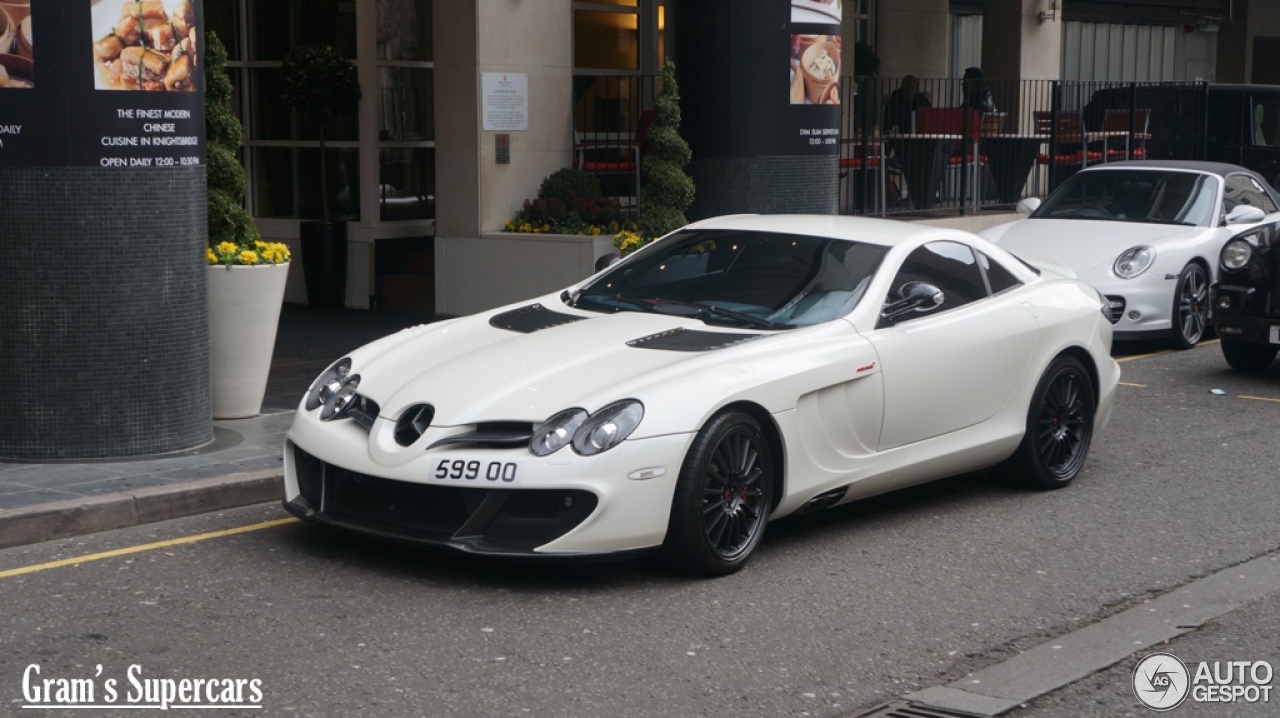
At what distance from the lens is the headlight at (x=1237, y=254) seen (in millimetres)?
11672

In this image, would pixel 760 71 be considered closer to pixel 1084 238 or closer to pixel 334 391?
pixel 1084 238

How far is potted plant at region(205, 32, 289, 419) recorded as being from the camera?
936cm

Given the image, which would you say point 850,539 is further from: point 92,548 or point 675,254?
point 92,548

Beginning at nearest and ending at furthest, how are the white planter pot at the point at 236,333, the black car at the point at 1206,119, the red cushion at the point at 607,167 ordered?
the white planter pot at the point at 236,333
the red cushion at the point at 607,167
the black car at the point at 1206,119

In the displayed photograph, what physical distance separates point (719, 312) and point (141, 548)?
8.87 feet

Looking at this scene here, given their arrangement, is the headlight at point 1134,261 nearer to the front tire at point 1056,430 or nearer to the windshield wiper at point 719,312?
the front tire at point 1056,430

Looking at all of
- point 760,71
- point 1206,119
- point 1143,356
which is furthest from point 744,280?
point 1206,119

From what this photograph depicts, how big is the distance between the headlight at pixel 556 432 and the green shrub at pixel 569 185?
30.5 ft

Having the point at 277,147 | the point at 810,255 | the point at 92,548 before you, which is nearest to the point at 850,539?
the point at 810,255

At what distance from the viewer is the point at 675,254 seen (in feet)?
25.7

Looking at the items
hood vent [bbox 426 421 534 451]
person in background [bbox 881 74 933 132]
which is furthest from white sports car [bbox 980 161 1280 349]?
hood vent [bbox 426 421 534 451]

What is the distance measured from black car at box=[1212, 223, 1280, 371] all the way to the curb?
715 cm

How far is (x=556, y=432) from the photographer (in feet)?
19.6

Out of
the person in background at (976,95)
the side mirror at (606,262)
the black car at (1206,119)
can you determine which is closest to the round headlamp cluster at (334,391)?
the side mirror at (606,262)
